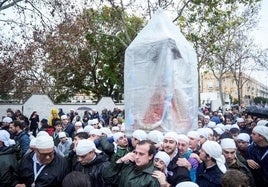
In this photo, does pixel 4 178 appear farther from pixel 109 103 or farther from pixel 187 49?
pixel 109 103

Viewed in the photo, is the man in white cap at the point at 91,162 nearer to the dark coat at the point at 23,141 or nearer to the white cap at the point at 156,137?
the white cap at the point at 156,137

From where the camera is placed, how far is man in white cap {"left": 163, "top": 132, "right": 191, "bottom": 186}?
4.45 meters

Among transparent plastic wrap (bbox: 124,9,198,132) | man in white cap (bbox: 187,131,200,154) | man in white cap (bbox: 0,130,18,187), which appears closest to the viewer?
man in white cap (bbox: 0,130,18,187)

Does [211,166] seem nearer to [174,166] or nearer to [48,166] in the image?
[174,166]

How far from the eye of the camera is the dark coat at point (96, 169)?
182 inches

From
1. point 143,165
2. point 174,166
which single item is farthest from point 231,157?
point 143,165

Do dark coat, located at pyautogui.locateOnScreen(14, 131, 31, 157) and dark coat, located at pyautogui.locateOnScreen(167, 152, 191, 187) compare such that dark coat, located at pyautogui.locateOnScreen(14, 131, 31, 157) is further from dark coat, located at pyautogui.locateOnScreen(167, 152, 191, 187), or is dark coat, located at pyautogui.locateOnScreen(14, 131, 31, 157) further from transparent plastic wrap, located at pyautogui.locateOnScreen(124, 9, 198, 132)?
dark coat, located at pyautogui.locateOnScreen(167, 152, 191, 187)

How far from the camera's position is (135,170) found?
13.8 feet

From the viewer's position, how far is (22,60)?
96.9 feet

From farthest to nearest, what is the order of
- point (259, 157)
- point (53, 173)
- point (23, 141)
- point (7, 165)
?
point (23, 141), point (259, 157), point (7, 165), point (53, 173)

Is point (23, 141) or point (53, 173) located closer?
point (53, 173)

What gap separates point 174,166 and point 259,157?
1.68m

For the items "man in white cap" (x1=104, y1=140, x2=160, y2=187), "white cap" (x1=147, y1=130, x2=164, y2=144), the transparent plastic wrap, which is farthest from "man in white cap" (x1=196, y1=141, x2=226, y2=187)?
the transparent plastic wrap

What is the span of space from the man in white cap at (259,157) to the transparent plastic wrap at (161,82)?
5.93 feet
